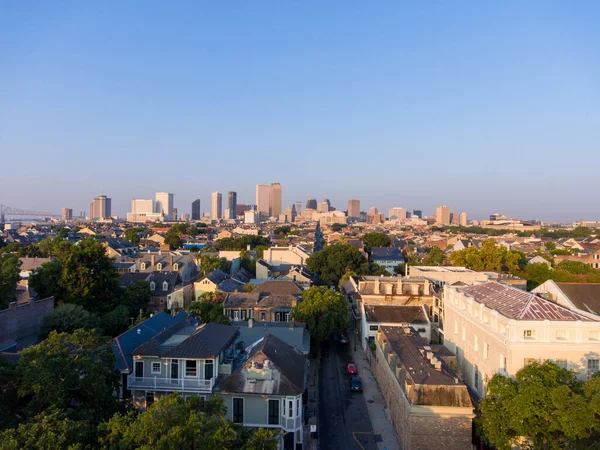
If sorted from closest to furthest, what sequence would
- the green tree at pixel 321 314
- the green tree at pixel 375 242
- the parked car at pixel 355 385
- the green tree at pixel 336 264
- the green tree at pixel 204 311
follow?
the parked car at pixel 355 385 → the green tree at pixel 204 311 → the green tree at pixel 321 314 → the green tree at pixel 336 264 → the green tree at pixel 375 242

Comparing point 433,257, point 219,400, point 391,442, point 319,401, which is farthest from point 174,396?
point 433,257

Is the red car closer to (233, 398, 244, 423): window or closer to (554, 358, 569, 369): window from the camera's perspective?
(233, 398, 244, 423): window

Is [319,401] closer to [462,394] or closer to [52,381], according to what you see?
[462,394]

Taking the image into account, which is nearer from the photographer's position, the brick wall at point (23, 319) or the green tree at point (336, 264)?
the brick wall at point (23, 319)

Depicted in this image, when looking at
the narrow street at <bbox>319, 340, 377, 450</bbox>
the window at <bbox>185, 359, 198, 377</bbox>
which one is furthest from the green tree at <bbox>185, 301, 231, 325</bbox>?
the window at <bbox>185, 359, 198, 377</bbox>

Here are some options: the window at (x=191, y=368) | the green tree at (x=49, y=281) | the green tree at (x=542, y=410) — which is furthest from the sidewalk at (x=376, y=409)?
the green tree at (x=49, y=281)

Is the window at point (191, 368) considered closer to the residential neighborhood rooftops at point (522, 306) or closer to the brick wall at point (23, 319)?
the residential neighborhood rooftops at point (522, 306)
